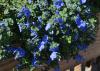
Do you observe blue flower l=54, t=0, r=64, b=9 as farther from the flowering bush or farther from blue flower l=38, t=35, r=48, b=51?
blue flower l=38, t=35, r=48, b=51

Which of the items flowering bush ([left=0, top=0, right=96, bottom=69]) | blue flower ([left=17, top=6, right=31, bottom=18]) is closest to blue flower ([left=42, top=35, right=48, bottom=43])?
flowering bush ([left=0, top=0, right=96, bottom=69])

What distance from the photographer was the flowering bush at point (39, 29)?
3.43 metres

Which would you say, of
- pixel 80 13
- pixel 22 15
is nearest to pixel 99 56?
pixel 80 13

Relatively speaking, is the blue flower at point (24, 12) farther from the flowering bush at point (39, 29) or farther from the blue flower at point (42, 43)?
the blue flower at point (42, 43)

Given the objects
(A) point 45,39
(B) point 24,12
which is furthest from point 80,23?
(B) point 24,12

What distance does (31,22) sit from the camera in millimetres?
3457

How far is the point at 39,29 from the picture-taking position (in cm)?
346

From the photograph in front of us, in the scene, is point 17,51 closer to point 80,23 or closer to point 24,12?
point 24,12

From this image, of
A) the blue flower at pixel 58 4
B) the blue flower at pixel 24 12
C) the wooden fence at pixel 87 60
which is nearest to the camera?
the blue flower at pixel 24 12

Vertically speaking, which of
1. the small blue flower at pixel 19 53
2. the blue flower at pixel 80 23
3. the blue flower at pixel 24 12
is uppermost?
the blue flower at pixel 24 12

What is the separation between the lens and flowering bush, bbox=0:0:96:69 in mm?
3428

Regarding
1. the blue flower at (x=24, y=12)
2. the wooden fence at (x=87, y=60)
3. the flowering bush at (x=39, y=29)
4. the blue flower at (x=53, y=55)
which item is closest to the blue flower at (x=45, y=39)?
the flowering bush at (x=39, y=29)

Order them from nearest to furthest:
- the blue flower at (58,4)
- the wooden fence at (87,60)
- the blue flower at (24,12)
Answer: the blue flower at (24,12)
the blue flower at (58,4)
the wooden fence at (87,60)

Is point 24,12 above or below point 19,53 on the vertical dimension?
above
